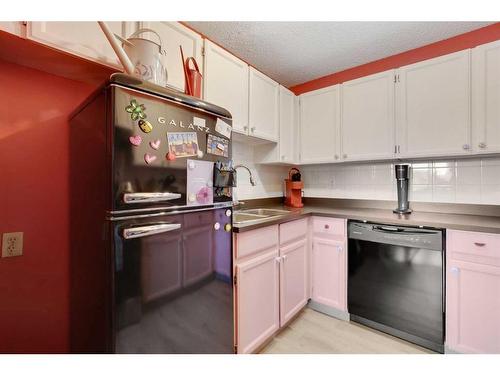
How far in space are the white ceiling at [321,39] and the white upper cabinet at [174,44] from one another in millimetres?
369

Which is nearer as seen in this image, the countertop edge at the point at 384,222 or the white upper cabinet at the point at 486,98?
the countertop edge at the point at 384,222

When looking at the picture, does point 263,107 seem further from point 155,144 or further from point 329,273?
point 329,273

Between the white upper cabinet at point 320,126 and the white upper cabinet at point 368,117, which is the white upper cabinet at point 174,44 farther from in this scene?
the white upper cabinet at point 368,117

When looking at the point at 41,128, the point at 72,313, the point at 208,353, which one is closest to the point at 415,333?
the point at 208,353

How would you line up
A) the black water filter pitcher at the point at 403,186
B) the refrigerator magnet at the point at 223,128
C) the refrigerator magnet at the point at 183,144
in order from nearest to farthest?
the refrigerator magnet at the point at 183,144 → the refrigerator magnet at the point at 223,128 → the black water filter pitcher at the point at 403,186

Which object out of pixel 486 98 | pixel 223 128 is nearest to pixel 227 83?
pixel 223 128

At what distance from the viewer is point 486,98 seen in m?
1.63

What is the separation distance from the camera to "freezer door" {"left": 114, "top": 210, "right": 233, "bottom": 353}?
0.89 meters

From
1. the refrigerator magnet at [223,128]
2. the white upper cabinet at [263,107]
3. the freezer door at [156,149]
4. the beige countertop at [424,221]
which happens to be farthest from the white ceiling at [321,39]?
the beige countertop at [424,221]

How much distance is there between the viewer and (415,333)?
1635mm

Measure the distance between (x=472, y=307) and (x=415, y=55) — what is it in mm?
2012


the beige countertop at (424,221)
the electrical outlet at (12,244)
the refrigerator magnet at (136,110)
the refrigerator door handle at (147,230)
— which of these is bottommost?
the electrical outlet at (12,244)

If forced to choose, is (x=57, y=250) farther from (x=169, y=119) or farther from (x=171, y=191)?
(x=169, y=119)

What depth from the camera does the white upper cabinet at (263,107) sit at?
202 cm
